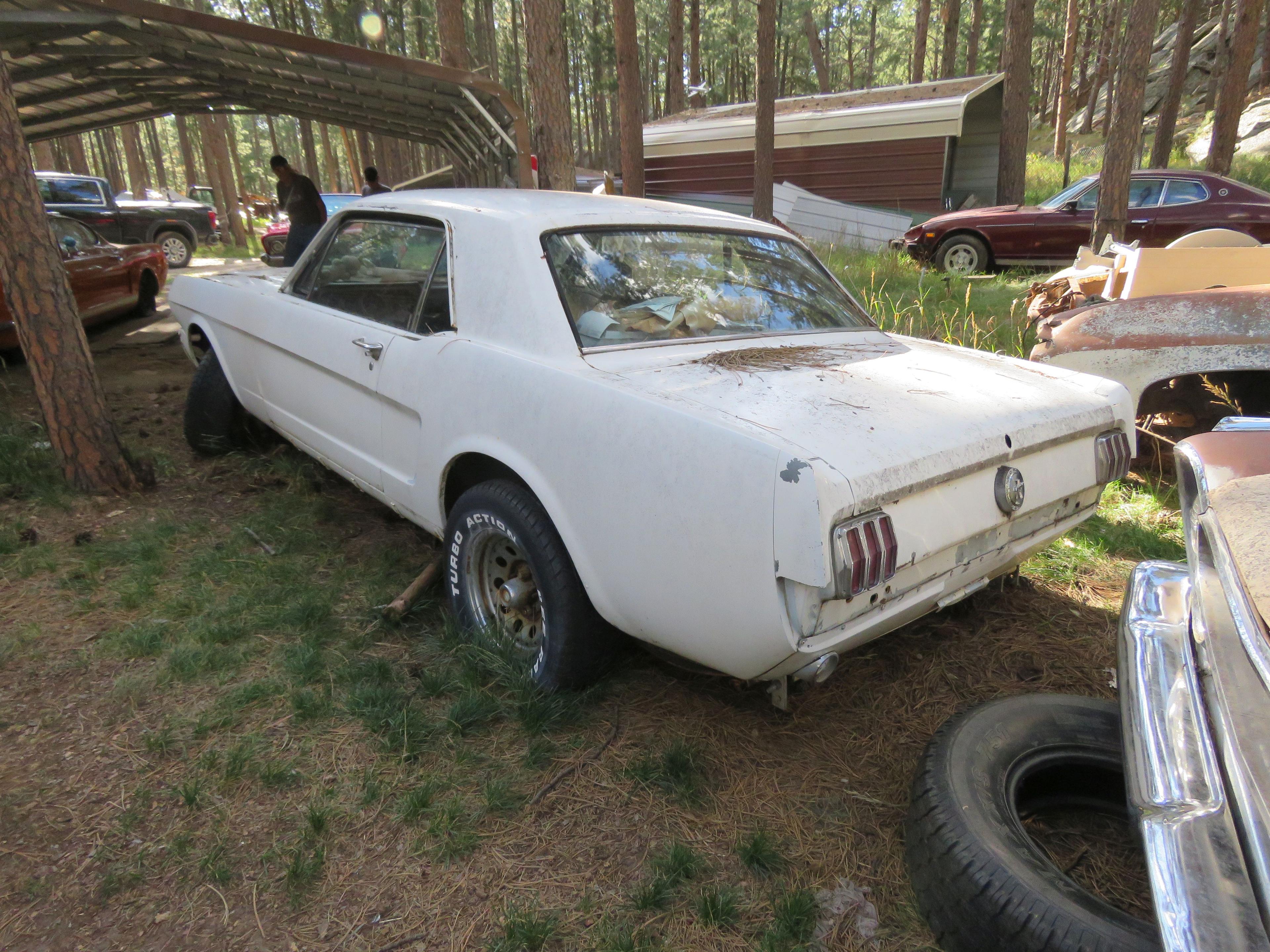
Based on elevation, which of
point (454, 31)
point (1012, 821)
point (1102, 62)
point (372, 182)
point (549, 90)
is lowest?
point (1012, 821)

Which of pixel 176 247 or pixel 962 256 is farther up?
pixel 176 247

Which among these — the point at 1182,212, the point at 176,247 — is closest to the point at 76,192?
the point at 176,247

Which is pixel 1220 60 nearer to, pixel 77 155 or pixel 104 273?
pixel 104 273

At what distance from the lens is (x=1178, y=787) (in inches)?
56.2

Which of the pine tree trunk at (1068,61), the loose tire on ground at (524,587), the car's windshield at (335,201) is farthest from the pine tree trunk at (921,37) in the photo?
the loose tire on ground at (524,587)

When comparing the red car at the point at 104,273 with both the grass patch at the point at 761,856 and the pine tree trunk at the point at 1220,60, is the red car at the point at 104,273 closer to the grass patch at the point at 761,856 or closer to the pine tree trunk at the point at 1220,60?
the grass patch at the point at 761,856

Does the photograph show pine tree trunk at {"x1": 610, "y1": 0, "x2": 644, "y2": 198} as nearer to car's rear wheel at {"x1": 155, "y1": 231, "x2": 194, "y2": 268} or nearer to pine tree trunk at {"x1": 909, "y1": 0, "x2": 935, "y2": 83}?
car's rear wheel at {"x1": 155, "y1": 231, "x2": 194, "y2": 268}

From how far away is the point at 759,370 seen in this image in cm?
247

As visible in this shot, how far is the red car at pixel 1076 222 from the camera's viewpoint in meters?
9.74

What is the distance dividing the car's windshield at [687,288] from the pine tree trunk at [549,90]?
5.10 meters

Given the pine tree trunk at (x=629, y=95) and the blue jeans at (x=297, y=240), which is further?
the pine tree trunk at (x=629, y=95)

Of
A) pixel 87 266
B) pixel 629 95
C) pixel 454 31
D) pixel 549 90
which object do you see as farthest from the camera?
pixel 629 95

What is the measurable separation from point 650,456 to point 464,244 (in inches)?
53.1

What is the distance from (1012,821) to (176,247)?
58.9 feet
